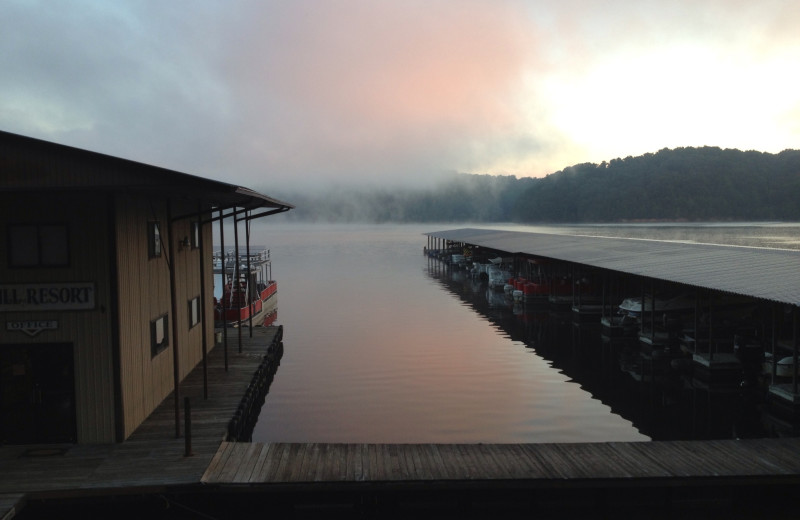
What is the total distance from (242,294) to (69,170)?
23107 mm

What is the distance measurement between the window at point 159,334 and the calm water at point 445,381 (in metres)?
4.04

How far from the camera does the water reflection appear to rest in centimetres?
1948

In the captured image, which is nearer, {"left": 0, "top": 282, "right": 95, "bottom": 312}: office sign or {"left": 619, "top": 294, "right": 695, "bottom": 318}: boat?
{"left": 0, "top": 282, "right": 95, "bottom": 312}: office sign

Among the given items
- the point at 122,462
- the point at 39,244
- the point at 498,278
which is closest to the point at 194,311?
the point at 39,244

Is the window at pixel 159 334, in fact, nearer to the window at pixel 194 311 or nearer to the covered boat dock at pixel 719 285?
the window at pixel 194 311

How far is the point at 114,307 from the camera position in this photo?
13.5 meters

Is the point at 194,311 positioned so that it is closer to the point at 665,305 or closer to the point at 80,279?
the point at 80,279

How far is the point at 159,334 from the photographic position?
16.9 metres

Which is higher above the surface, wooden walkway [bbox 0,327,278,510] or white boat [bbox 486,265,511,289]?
wooden walkway [bbox 0,327,278,510]

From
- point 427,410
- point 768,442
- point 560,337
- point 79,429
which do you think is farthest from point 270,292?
point 768,442

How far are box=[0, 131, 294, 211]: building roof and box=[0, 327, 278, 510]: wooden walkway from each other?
5300mm

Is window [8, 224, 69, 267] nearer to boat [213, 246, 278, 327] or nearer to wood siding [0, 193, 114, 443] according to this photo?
wood siding [0, 193, 114, 443]

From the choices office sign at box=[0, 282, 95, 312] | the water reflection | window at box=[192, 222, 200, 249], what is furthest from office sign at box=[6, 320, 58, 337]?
the water reflection

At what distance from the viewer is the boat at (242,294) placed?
31.8 m
